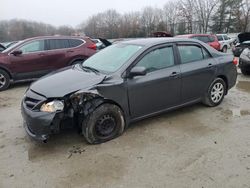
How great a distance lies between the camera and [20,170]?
10.3 feet

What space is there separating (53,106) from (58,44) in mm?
5328

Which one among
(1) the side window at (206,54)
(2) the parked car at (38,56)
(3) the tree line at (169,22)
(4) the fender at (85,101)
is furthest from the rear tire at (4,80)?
(3) the tree line at (169,22)

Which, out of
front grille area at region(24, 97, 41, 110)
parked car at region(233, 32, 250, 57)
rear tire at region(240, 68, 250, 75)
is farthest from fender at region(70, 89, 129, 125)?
parked car at region(233, 32, 250, 57)

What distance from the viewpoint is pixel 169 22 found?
2256 inches

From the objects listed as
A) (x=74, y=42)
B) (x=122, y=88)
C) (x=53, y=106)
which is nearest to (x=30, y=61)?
(x=74, y=42)

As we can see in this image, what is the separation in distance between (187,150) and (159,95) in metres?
1.11

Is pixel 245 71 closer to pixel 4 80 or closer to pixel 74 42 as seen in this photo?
pixel 74 42

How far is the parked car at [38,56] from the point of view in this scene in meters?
7.49

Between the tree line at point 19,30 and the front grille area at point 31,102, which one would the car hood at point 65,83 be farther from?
the tree line at point 19,30

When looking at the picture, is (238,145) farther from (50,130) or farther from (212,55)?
(50,130)

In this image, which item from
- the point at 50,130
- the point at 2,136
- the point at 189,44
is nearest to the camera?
the point at 50,130

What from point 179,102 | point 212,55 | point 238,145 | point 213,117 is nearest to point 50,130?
point 179,102

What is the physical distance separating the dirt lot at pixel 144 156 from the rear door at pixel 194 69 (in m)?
0.50

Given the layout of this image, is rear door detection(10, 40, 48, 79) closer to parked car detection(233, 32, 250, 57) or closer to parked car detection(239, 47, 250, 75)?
parked car detection(239, 47, 250, 75)
